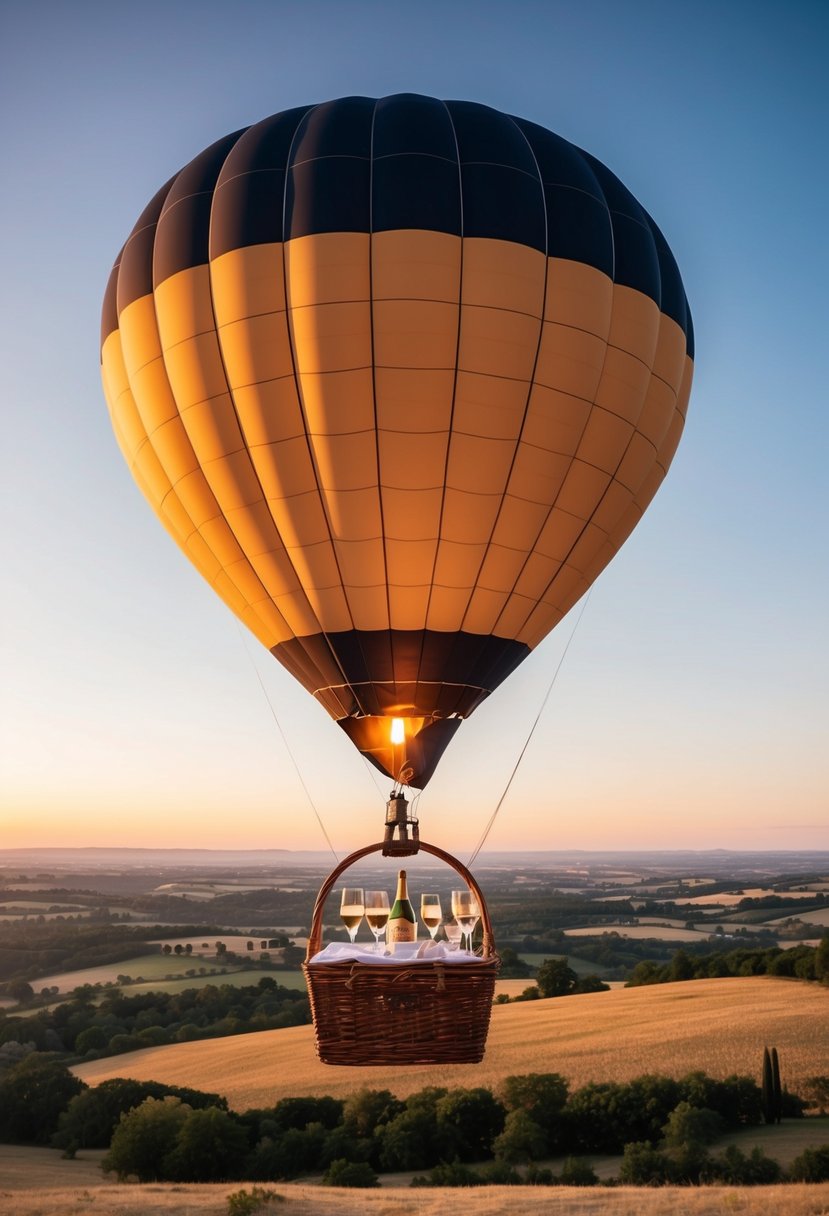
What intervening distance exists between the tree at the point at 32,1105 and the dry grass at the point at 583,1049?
3908mm

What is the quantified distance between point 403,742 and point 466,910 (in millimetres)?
1811

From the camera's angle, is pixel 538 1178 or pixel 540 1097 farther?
pixel 540 1097

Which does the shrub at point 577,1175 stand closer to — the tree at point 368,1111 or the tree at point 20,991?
the tree at point 368,1111

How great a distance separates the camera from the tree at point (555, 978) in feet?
223

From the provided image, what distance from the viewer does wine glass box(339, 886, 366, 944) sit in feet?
20.2

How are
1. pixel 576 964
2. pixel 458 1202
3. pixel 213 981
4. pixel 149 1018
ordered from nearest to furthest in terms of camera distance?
pixel 458 1202
pixel 149 1018
pixel 576 964
pixel 213 981

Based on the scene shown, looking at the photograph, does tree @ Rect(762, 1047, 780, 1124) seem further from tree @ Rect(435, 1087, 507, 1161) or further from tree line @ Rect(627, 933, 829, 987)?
tree line @ Rect(627, 933, 829, 987)

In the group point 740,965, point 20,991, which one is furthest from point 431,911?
point 20,991

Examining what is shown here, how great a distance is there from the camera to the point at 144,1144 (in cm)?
4578

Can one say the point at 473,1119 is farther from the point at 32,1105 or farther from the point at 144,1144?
the point at 32,1105

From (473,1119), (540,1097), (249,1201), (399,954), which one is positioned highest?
(399,954)

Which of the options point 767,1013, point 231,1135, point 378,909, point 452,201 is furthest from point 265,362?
point 767,1013

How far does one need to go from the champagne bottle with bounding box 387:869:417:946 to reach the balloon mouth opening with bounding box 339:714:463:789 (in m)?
1.26

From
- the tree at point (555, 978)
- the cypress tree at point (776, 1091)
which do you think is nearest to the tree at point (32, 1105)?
the tree at point (555, 978)
